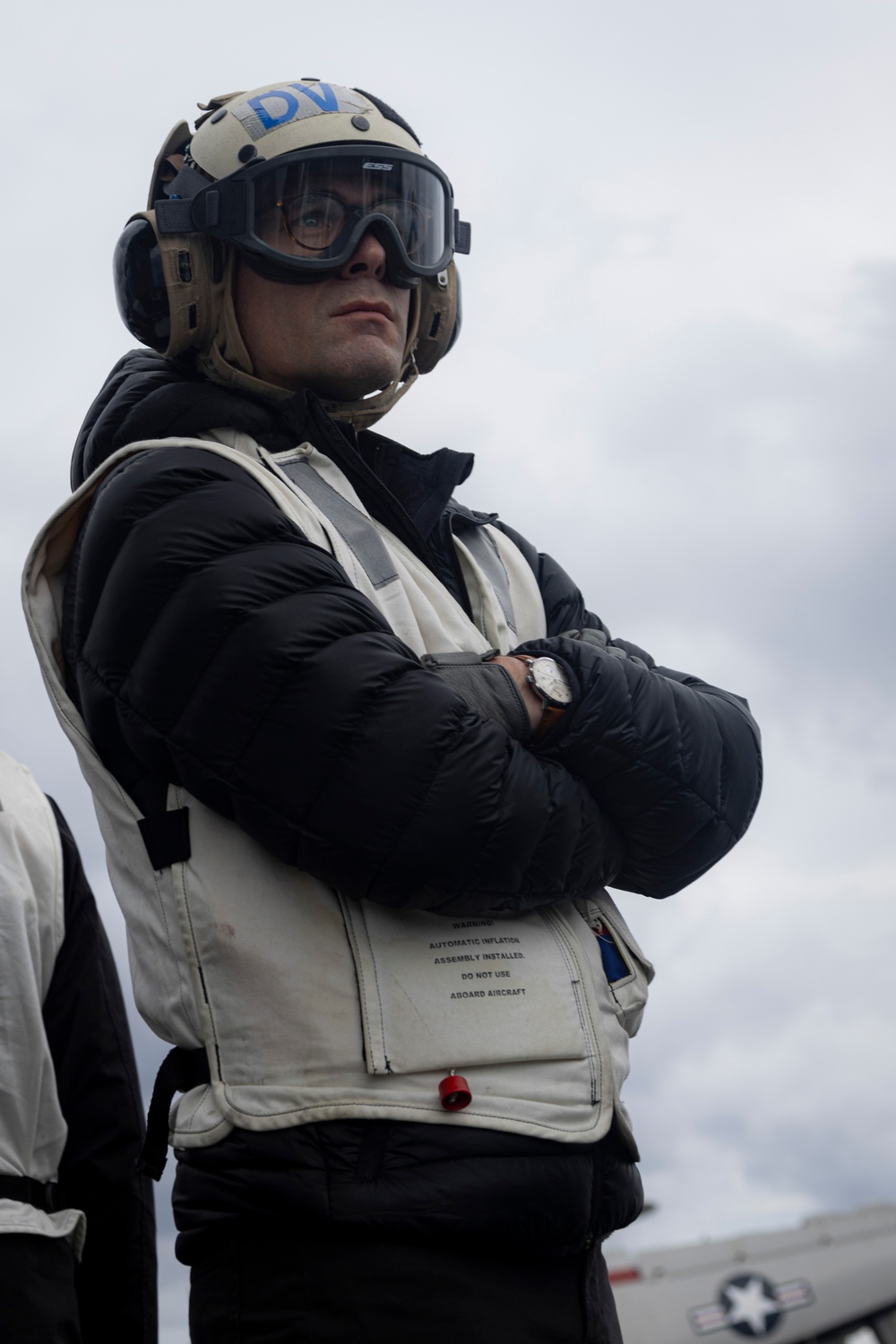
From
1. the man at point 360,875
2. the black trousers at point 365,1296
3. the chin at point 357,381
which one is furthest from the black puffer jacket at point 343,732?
the chin at point 357,381

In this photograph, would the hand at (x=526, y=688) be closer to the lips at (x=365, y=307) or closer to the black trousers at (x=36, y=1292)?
the lips at (x=365, y=307)

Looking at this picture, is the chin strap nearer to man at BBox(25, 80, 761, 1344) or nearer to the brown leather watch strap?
man at BBox(25, 80, 761, 1344)

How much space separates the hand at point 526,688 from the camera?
7.65 feet

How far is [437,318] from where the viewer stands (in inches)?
131

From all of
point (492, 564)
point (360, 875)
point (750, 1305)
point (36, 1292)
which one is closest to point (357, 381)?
point (492, 564)

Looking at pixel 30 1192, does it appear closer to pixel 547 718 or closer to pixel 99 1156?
pixel 99 1156

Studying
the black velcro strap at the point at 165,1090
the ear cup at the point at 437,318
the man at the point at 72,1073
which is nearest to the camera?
the black velcro strap at the point at 165,1090

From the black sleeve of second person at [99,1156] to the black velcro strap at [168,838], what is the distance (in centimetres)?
97

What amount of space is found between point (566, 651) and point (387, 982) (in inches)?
26.6

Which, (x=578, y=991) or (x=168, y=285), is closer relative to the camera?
(x=578, y=991)

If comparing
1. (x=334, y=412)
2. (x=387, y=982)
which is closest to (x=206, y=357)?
(x=334, y=412)

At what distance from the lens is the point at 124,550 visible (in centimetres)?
230

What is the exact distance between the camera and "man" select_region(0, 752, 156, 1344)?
2.76 meters

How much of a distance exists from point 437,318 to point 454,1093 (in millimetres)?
1982
